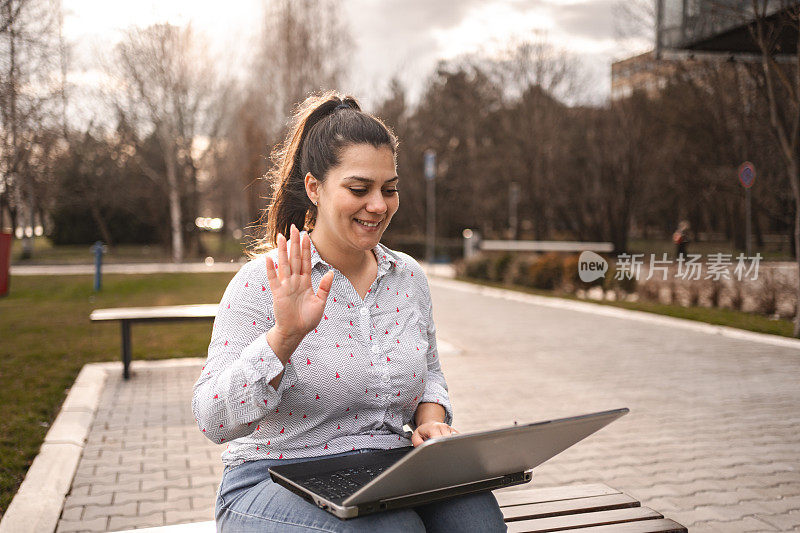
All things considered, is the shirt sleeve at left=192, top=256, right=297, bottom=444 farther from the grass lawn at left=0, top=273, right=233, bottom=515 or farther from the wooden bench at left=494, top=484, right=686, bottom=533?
the grass lawn at left=0, top=273, right=233, bottom=515

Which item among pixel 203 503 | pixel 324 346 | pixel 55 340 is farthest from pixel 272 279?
pixel 55 340

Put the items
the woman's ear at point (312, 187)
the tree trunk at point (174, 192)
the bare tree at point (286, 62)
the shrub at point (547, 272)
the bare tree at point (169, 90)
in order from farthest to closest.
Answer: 1. the tree trunk at point (174, 192)
2. the bare tree at point (286, 62)
3. the bare tree at point (169, 90)
4. the shrub at point (547, 272)
5. the woman's ear at point (312, 187)

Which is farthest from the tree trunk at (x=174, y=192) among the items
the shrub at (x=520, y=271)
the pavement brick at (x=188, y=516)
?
the pavement brick at (x=188, y=516)

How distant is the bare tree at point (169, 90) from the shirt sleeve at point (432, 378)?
90.1 ft

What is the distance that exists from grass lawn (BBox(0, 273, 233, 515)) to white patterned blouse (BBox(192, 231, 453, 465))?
258 centimetres

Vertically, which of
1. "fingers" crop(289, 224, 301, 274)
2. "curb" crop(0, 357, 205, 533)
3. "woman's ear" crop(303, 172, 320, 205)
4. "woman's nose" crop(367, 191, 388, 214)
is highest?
"woman's ear" crop(303, 172, 320, 205)

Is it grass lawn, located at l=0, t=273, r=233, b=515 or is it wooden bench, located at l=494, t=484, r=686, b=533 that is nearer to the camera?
wooden bench, located at l=494, t=484, r=686, b=533

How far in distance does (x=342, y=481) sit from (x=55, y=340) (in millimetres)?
8936

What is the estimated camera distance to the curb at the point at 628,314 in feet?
32.2

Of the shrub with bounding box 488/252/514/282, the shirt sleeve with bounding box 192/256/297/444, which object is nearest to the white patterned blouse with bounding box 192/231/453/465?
the shirt sleeve with bounding box 192/256/297/444

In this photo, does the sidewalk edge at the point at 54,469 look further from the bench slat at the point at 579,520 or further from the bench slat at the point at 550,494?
the bench slat at the point at 579,520

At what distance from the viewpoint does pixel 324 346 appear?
2.17m

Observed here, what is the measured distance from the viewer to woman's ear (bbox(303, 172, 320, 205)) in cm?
236

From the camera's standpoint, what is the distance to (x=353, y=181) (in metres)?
2.25
